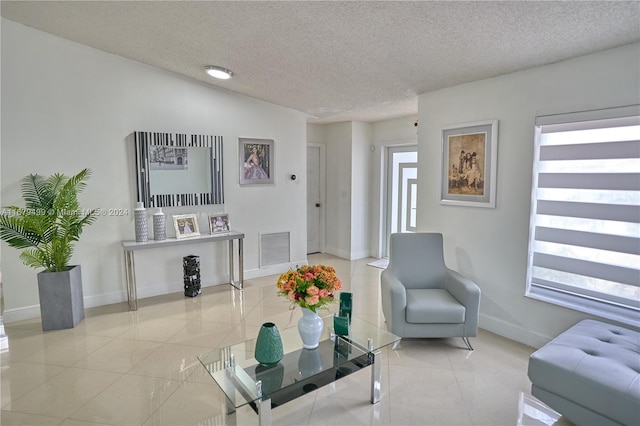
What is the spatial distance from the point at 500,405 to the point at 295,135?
155 inches

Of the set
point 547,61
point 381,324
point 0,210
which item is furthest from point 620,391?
point 0,210

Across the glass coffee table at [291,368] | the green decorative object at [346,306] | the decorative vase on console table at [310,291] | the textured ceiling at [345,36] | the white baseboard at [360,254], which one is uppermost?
the textured ceiling at [345,36]

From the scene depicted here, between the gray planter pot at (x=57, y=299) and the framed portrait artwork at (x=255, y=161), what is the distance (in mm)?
2143

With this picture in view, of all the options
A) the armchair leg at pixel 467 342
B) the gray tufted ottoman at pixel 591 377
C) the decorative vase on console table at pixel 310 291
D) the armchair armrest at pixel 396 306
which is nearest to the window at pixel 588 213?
the gray tufted ottoman at pixel 591 377

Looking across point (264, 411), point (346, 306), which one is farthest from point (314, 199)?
point (264, 411)

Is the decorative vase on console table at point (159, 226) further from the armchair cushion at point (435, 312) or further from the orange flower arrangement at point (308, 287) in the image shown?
the armchair cushion at point (435, 312)

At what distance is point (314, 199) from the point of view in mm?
6309

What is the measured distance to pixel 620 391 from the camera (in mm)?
1747

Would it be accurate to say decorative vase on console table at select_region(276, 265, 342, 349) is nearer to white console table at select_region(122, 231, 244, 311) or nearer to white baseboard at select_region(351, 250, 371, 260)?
white console table at select_region(122, 231, 244, 311)

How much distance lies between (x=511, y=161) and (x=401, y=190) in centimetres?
248

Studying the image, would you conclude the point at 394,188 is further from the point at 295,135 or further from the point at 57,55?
the point at 57,55

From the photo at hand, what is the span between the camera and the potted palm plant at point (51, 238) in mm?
3162

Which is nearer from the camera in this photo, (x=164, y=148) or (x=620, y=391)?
(x=620, y=391)

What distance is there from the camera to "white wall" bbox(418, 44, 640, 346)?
2537 mm
